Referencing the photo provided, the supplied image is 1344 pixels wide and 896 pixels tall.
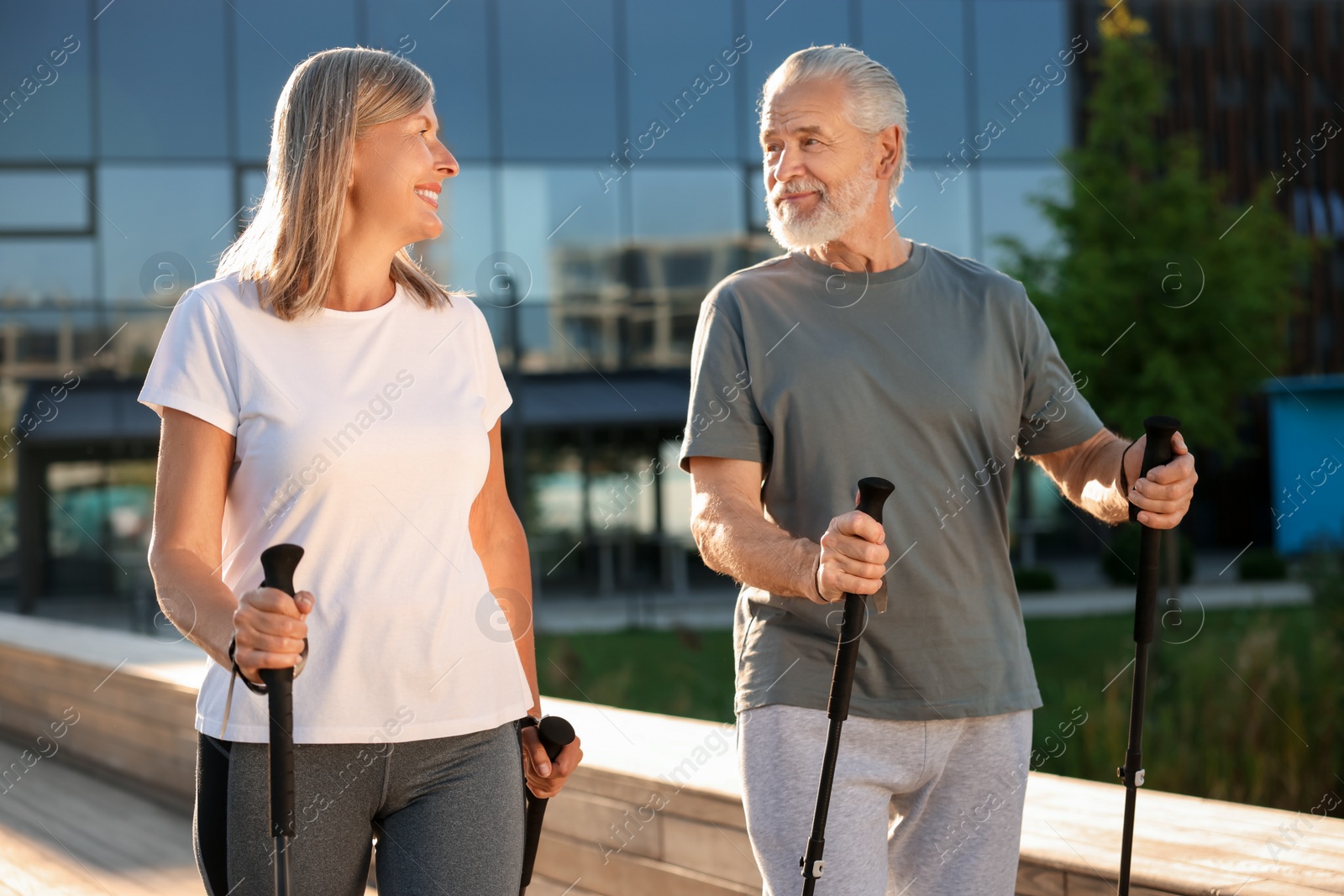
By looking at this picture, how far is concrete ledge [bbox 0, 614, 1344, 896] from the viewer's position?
3.24 meters

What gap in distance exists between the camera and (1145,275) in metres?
19.5

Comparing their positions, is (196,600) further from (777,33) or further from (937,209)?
(937,209)

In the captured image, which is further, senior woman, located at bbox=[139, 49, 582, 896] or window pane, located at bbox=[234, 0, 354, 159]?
window pane, located at bbox=[234, 0, 354, 159]

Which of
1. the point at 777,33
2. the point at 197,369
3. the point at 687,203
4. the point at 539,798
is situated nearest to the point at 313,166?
the point at 197,369

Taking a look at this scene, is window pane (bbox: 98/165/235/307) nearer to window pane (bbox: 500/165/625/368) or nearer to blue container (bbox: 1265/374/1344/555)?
window pane (bbox: 500/165/625/368)

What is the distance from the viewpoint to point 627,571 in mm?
23594

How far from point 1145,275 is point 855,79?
59.0 feet

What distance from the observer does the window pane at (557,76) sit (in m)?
20.4

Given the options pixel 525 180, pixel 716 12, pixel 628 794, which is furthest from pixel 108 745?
pixel 716 12

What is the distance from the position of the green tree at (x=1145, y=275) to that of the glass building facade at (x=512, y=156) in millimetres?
1739

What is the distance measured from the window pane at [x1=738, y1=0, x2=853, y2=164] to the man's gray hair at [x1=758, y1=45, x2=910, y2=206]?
58.2 ft

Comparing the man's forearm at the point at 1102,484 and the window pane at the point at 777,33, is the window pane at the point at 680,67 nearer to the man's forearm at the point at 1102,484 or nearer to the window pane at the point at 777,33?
the window pane at the point at 777,33

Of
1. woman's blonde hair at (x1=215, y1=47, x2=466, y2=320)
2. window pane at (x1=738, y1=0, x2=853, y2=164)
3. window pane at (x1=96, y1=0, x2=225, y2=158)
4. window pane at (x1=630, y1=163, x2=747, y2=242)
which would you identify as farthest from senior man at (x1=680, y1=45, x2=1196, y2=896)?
window pane at (x1=630, y1=163, x2=747, y2=242)

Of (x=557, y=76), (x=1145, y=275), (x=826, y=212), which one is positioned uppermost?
(x=557, y=76)
